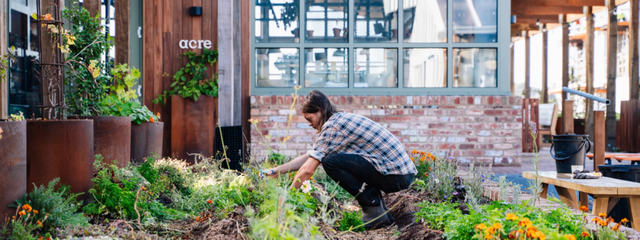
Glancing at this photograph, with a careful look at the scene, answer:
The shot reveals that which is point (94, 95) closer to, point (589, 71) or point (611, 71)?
point (611, 71)

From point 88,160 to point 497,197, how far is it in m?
2.48

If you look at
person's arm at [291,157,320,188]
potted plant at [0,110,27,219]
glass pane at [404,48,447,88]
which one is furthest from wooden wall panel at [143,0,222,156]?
potted plant at [0,110,27,219]

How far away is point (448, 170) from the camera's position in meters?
3.78

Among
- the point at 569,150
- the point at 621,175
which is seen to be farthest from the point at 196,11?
the point at 621,175

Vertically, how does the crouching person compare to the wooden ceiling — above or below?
below

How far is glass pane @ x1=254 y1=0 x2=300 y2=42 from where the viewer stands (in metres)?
6.61

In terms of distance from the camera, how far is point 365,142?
3111 mm

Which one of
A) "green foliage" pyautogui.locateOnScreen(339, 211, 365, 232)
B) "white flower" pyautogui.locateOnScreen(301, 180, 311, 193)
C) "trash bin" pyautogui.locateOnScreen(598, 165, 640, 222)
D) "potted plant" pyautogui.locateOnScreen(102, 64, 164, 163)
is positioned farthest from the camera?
"potted plant" pyautogui.locateOnScreen(102, 64, 164, 163)

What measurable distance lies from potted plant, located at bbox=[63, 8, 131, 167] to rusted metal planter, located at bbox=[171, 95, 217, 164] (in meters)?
1.97

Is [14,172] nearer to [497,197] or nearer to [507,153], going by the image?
[497,197]

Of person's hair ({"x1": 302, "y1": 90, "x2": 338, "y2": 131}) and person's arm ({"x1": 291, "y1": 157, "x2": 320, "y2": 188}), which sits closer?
person's arm ({"x1": 291, "y1": 157, "x2": 320, "y2": 188})

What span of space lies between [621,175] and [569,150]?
0.77 metres

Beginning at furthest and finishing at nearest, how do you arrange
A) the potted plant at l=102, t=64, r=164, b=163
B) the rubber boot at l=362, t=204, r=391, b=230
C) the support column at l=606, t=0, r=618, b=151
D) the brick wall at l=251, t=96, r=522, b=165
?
the support column at l=606, t=0, r=618, b=151
the brick wall at l=251, t=96, r=522, b=165
the potted plant at l=102, t=64, r=164, b=163
the rubber boot at l=362, t=204, r=391, b=230

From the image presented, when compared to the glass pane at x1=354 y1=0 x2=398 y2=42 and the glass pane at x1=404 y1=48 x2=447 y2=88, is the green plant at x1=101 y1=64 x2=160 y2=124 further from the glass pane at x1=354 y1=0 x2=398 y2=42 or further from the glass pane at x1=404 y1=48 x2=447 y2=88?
the glass pane at x1=404 y1=48 x2=447 y2=88
